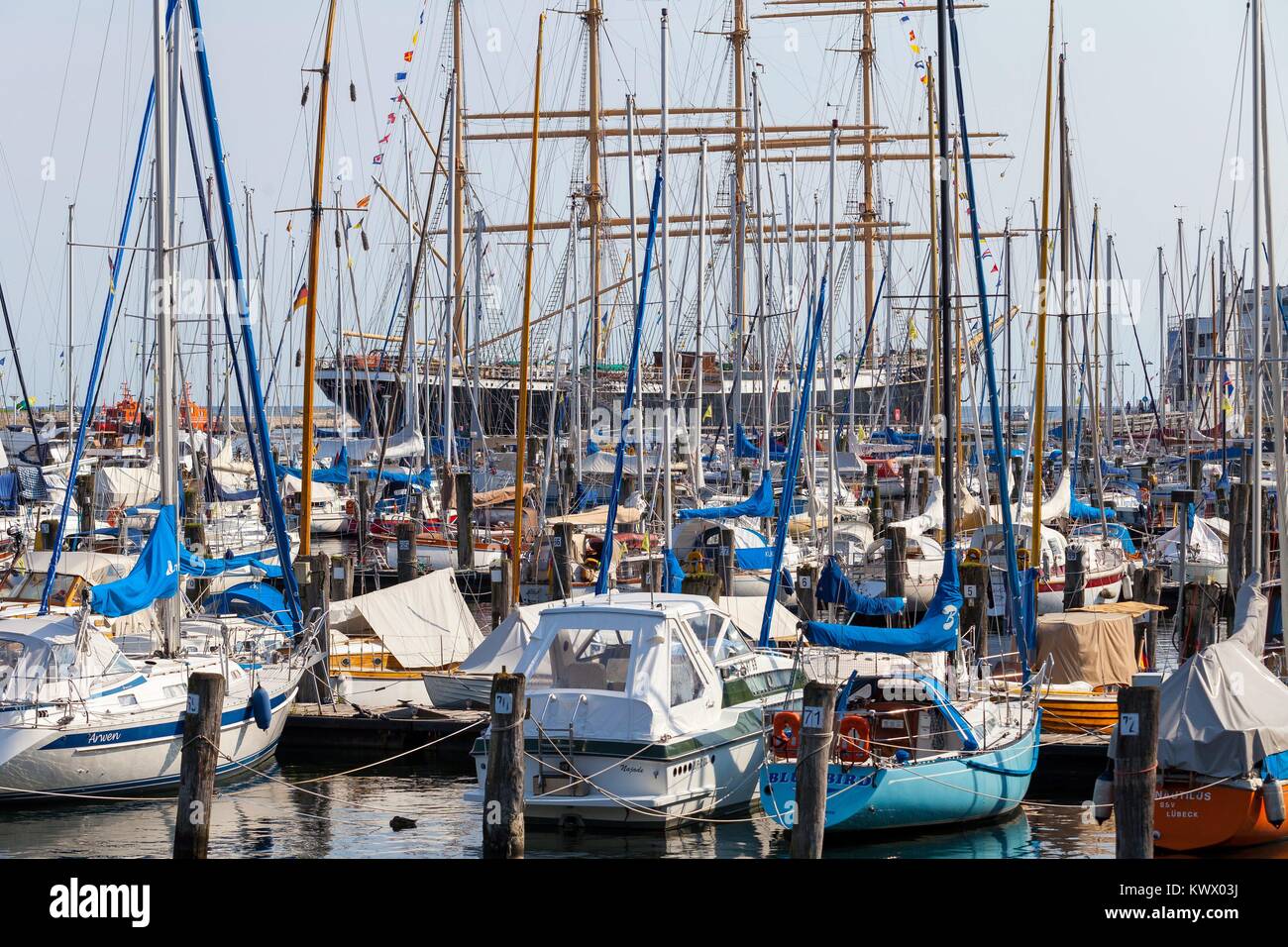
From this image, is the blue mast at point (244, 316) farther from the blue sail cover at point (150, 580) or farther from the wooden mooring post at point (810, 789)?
the wooden mooring post at point (810, 789)

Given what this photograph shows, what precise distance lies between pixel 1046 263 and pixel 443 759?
1462 cm

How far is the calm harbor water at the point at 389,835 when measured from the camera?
17766mm

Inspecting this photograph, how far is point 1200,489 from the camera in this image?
5359 centimetres

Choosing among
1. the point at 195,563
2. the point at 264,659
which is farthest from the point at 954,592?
the point at 195,563

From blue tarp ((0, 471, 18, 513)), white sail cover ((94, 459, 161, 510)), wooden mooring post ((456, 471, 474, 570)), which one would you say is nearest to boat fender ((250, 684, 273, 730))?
wooden mooring post ((456, 471, 474, 570))

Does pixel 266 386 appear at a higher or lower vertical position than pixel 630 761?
higher

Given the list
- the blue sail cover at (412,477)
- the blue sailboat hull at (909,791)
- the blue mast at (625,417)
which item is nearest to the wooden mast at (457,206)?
the blue sail cover at (412,477)

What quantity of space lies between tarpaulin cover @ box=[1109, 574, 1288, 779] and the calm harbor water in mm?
1652

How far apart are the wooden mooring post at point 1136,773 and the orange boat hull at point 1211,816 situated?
2.91 metres

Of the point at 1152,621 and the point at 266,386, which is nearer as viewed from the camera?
the point at 1152,621

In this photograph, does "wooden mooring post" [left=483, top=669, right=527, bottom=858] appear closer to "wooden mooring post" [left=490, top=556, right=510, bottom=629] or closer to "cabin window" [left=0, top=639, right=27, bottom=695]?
"cabin window" [left=0, top=639, right=27, bottom=695]
